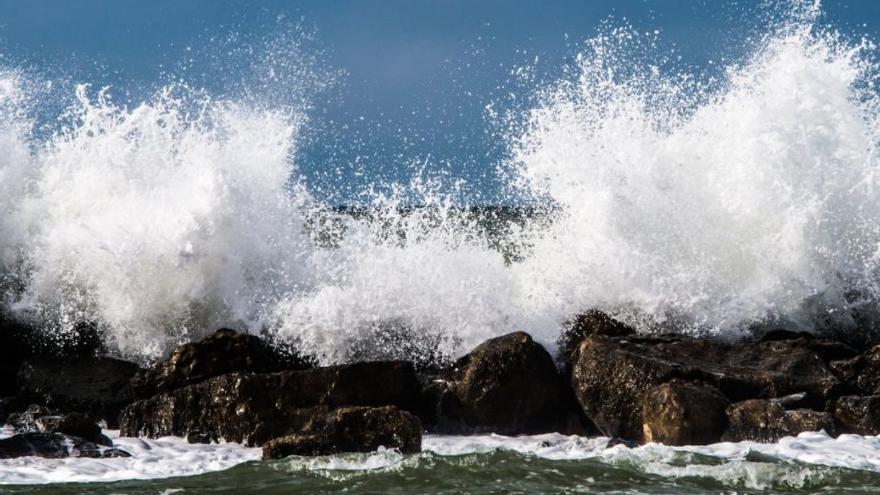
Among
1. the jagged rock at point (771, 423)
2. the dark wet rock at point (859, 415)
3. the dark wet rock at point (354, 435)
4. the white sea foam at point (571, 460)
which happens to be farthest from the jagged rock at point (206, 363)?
the dark wet rock at point (859, 415)

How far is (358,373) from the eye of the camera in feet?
25.0

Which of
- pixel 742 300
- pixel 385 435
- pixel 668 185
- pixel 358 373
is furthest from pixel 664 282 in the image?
pixel 385 435

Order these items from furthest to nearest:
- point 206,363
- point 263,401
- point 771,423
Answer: point 206,363, point 263,401, point 771,423

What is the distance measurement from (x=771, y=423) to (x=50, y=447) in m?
4.54

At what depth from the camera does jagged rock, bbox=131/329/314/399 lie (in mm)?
8328

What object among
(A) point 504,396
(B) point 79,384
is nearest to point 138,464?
(B) point 79,384

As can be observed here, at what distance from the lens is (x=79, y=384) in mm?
8602

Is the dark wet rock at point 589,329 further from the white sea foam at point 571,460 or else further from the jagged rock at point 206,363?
the jagged rock at point 206,363

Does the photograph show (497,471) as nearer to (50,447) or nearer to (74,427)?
(50,447)

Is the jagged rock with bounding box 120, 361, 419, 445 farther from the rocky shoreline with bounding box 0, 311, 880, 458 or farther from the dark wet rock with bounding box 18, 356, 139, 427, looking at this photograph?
the dark wet rock with bounding box 18, 356, 139, 427

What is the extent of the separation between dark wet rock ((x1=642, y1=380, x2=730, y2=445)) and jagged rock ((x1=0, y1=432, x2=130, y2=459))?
3382 millimetres

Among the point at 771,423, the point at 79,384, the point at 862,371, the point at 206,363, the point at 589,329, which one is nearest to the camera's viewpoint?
the point at 771,423

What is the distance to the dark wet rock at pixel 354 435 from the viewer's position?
21.1ft

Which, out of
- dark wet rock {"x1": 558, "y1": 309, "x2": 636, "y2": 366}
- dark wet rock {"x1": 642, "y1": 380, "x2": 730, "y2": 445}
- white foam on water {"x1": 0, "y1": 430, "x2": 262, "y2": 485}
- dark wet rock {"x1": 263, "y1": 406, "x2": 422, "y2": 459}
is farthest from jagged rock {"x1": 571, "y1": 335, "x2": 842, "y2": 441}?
white foam on water {"x1": 0, "y1": 430, "x2": 262, "y2": 485}
